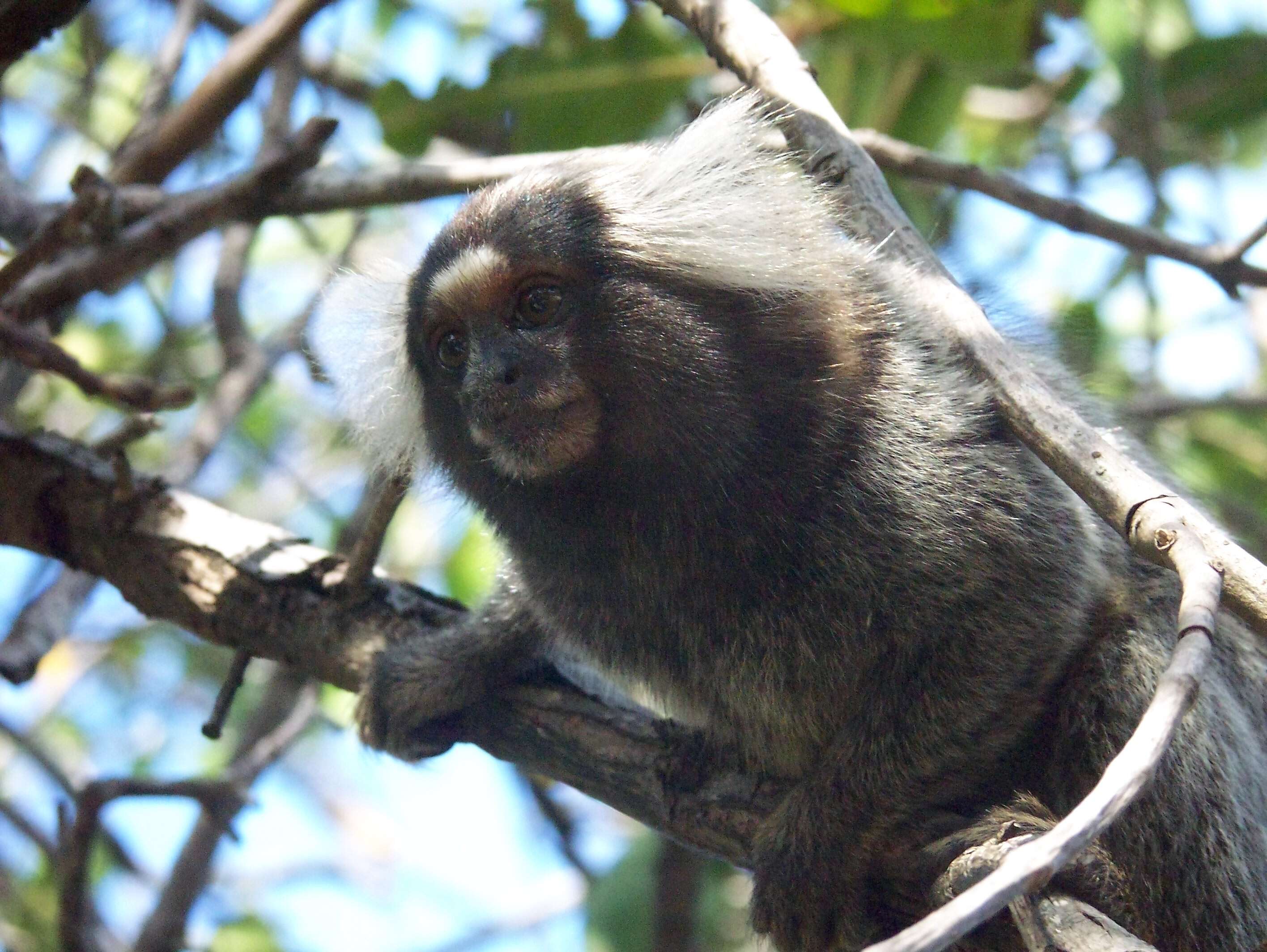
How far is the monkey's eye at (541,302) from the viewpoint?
142 inches

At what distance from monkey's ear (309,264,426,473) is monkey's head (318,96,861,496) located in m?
0.20

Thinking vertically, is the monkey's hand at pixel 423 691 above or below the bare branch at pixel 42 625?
below

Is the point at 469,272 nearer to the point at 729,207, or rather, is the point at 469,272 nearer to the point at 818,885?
the point at 729,207

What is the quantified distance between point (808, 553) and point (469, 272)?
1224 mm

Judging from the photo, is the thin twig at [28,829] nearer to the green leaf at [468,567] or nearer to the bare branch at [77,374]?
the green leaf at [468,567]

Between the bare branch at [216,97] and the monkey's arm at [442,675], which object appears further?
the bare branch at [216,97]

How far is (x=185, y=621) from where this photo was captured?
4.20 meters

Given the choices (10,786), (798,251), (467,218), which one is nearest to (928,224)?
(798,251)

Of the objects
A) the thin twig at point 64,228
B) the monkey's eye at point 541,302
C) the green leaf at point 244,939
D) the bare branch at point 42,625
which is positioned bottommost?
the green leaf at point 244,939

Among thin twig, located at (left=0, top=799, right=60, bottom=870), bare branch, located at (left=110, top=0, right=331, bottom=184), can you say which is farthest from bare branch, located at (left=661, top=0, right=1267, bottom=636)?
thin twig, located at (left=0, top=799, right=60, bottom=870)

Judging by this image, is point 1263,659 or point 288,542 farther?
point 288,542

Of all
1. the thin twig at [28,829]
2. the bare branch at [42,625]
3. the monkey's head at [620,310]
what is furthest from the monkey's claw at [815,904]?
the thin twig at [28,829]

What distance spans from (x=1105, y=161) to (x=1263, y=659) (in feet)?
15.3

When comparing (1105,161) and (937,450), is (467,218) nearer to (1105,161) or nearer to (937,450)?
(937,450)
